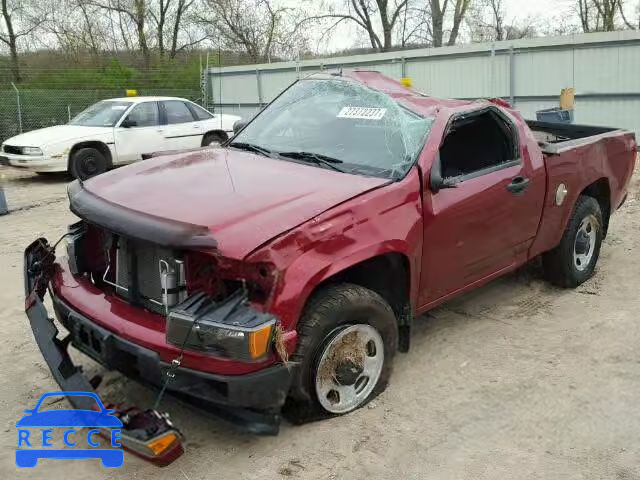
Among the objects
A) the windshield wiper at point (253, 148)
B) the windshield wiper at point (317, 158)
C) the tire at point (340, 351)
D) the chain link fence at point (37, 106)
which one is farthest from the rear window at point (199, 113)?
the tire at point (340, 351)

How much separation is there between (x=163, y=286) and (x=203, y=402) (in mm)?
575

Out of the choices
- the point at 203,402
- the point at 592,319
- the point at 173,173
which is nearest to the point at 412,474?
the point at 203,402

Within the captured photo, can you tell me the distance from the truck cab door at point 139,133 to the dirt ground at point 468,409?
699 cm

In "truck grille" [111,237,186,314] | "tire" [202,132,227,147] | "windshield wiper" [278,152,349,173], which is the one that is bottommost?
"truck grille" [111,237,186,314]

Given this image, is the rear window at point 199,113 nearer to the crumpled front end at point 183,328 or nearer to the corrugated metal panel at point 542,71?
the corrugated metal panel at point 542,71

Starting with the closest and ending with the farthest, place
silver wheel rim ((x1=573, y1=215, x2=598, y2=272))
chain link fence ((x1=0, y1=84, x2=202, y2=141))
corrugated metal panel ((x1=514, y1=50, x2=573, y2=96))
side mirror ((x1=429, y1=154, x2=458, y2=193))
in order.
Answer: side mirror ((x1=429, y1=154, x2=458, y2=193)), silver wheel rim ((x1=573, y1=215, x2=598, y2=272)), corrugated metal panel ((x1=514, y1=50, x2=573, y2=96)), chain link fence ((x1=0, y1=84, x2=202, y2=141))

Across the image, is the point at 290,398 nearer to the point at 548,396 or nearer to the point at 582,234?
the point at 548,396

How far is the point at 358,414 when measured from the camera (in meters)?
3.43

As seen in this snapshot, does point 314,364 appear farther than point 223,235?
Yes

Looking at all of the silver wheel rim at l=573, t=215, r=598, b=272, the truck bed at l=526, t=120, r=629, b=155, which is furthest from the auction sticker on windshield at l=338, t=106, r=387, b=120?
the silver wheel rim at l=573, t=215, r=598, b=272

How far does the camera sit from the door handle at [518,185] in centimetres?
423

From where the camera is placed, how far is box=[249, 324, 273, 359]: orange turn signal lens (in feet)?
8.84

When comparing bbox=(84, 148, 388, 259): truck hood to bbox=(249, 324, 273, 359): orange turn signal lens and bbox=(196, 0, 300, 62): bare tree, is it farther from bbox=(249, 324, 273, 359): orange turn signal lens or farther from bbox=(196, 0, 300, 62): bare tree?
bbox=(196, 0, 300, 62): bare tree

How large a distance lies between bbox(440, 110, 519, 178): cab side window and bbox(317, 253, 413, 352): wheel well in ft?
3.59
